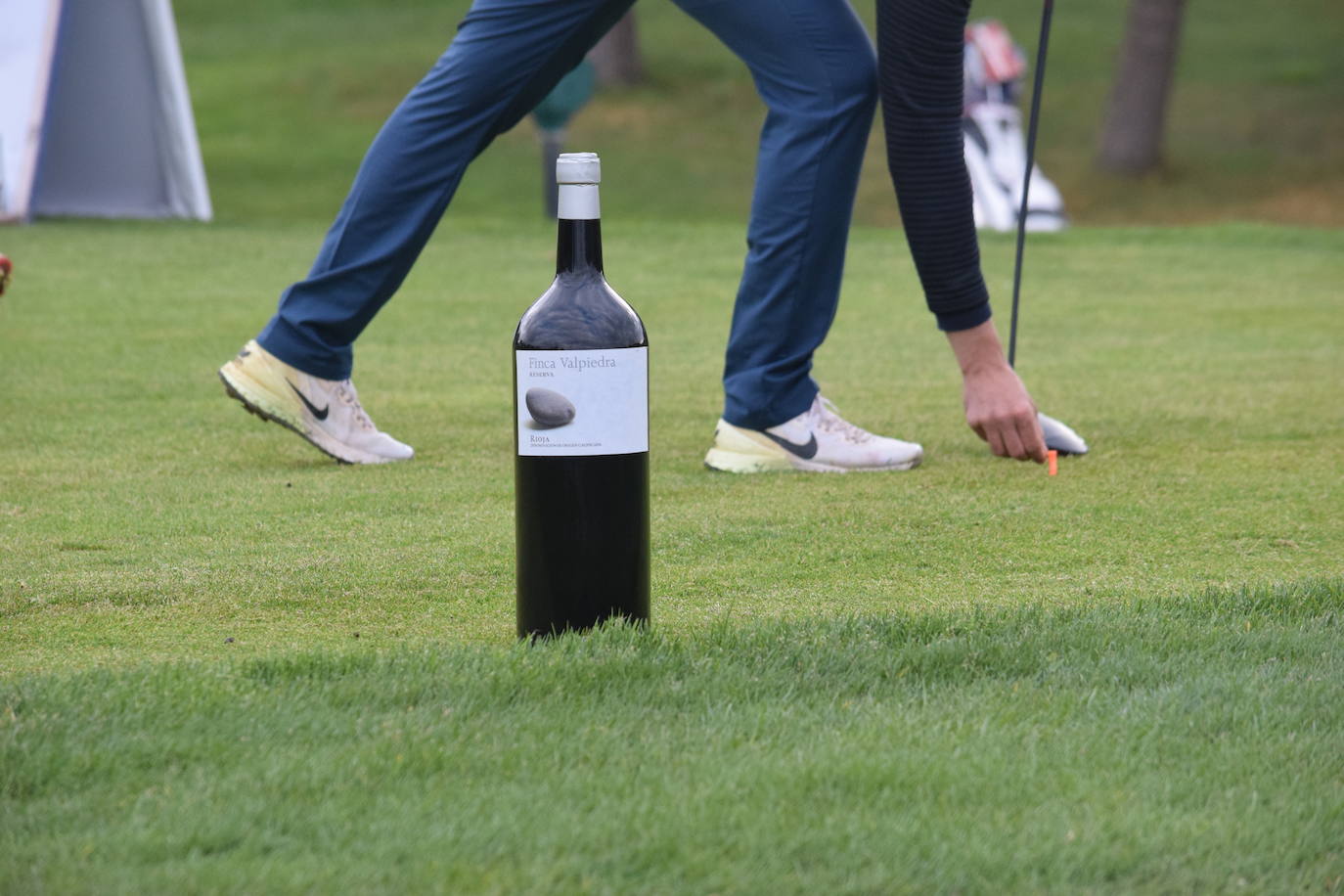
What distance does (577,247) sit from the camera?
2316mm

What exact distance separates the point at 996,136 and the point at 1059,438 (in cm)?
1222

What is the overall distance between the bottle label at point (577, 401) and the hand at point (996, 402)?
1174 millimetres

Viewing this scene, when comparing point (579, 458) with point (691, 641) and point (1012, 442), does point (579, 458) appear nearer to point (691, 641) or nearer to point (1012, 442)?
point (691, 641)

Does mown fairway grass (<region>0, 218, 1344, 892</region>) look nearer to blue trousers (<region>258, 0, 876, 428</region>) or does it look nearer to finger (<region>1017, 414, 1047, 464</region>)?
finger (<region>1017, 414, 1047, 464</region>)

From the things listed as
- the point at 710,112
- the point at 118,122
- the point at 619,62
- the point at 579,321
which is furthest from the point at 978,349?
the point at 619,62

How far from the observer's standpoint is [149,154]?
11.4 metres

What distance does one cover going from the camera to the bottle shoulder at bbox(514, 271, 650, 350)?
2.23m

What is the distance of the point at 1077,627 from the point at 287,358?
6.52 feet

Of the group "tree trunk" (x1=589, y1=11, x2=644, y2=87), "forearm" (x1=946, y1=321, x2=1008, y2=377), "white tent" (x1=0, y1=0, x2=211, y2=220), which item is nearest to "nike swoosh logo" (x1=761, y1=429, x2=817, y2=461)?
"forearm" (x1=946, y1=321, x2=1008, y2=377)

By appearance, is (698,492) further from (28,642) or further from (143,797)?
(143,797)

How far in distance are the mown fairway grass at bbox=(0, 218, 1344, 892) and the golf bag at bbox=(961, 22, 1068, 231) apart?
418 inches

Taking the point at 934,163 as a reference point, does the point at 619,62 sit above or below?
below

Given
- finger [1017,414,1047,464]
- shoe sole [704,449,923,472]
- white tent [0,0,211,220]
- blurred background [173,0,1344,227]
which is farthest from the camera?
blurred background [173,0,1344,227]

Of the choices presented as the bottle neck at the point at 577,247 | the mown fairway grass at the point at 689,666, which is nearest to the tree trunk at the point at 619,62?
the mown fairway grass at the point at 689,666
